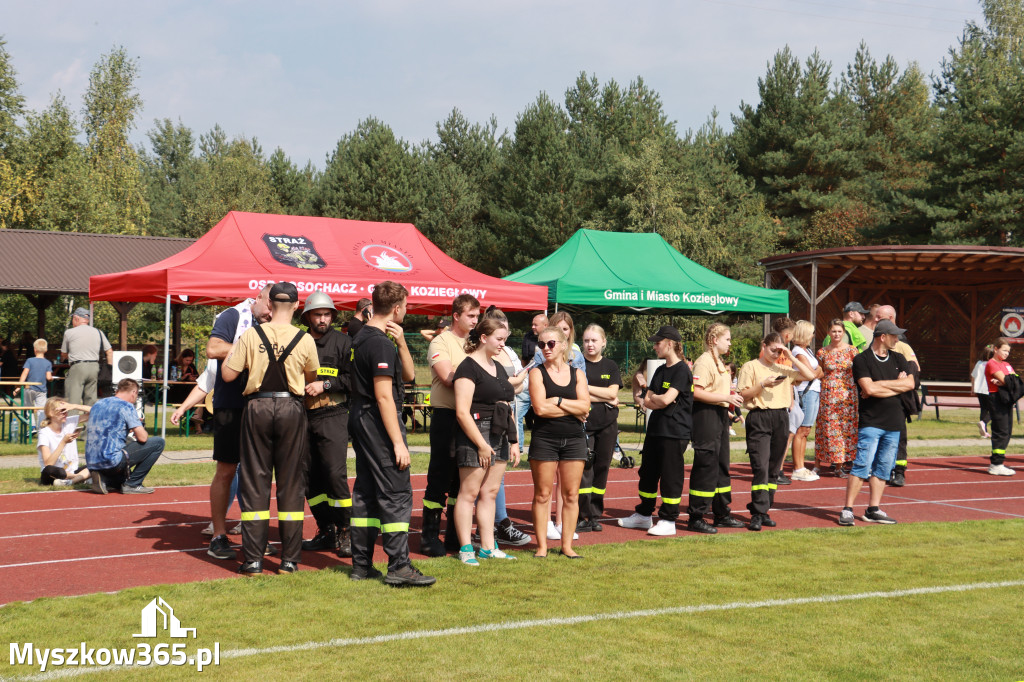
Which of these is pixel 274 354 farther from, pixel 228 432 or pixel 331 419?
pixel 228 432

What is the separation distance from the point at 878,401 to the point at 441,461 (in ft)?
13.9

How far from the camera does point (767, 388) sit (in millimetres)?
8500

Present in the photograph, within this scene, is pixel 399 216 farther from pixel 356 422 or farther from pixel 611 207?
pixel 356 422

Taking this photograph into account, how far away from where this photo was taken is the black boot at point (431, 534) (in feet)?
23.3

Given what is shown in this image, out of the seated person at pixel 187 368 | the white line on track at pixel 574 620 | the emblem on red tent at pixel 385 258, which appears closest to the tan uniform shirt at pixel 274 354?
the white line on track at pixel 574 620

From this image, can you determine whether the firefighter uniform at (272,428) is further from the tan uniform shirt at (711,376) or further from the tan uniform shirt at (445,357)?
the tan uniform shirt at (711,376)

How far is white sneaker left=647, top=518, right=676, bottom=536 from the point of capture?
8.13m

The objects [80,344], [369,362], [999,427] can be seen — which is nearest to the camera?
[369,362]

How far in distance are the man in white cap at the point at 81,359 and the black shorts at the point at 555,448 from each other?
10119 mm

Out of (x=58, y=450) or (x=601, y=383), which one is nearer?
(x=601, y=383)

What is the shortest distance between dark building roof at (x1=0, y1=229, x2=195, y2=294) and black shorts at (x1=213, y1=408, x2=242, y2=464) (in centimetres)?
2036

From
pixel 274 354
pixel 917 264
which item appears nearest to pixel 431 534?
pixel 274 354

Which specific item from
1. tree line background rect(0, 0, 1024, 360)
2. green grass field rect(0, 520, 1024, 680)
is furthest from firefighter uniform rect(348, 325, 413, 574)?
tree line background rect(0, 0, 1024, 360)

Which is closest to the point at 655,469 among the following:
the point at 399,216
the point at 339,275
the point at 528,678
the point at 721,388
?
the point at 721,388
